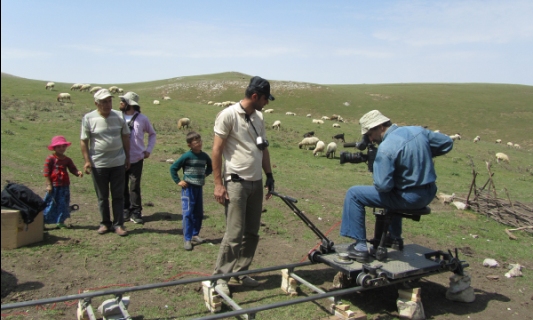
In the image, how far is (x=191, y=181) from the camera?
6.66m

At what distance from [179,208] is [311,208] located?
306cm

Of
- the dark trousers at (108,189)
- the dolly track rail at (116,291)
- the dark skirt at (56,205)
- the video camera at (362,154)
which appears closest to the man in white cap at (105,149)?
the dark trousers at (108,189)

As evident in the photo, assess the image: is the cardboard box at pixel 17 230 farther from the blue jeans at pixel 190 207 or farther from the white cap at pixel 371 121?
the white cap at pixel 371 121

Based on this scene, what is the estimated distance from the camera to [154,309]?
4.79 meters

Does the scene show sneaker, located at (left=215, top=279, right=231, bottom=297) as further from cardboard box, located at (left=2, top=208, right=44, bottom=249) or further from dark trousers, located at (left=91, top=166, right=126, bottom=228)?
cardboard box, located at (left=2, top=208, right=44, bottom=249)

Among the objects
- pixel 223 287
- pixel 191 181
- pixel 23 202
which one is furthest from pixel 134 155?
pixel 223 287

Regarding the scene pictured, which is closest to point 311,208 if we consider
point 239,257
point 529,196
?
point 239,257

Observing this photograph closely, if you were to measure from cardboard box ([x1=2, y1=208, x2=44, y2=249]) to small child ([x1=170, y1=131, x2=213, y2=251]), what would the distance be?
2.08m

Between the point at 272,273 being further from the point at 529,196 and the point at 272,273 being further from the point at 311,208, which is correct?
the point at 529,196

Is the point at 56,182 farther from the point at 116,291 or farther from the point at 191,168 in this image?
the point at 116,291

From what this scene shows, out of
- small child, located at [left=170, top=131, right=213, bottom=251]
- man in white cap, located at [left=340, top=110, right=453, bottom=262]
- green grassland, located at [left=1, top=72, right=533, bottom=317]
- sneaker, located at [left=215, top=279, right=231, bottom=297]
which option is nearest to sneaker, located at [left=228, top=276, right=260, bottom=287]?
sneaker, located at [left=215, top=279, right=231, bottom=297]

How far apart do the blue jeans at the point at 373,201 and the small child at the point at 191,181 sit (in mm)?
2487

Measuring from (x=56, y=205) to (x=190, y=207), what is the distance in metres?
2.24

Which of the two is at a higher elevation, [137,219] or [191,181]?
[191,181]
